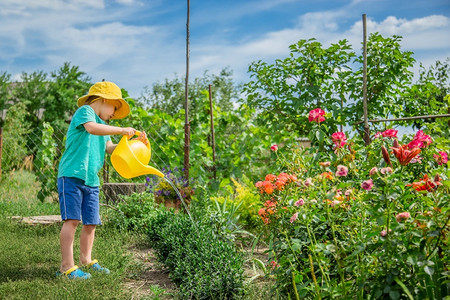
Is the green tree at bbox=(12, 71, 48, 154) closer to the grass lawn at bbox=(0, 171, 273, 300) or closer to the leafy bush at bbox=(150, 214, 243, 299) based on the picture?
the grass lawn at bbox=(0, 171, 273, 300)

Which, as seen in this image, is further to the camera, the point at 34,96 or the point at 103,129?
the point at 34,96

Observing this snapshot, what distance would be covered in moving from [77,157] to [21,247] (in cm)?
131

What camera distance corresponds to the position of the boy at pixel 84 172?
3371 mm

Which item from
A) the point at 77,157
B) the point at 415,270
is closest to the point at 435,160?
the point at 415,270

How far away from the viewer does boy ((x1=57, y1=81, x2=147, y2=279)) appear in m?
3.37

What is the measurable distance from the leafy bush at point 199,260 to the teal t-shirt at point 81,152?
0.74 metres

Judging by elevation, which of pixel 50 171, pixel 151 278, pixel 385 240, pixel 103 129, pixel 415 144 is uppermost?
pixel 103 129

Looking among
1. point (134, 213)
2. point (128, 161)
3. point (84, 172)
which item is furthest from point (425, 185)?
point (134, 213)

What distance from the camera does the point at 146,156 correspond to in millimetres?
3535

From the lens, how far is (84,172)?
344 cm

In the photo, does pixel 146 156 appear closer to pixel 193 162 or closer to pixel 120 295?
pixel 120 295

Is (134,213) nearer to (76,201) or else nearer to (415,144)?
(76,201)

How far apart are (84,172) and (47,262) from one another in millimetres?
925

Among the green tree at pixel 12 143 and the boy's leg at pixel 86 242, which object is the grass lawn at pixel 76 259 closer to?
the boy's leg at pixel 86 242
